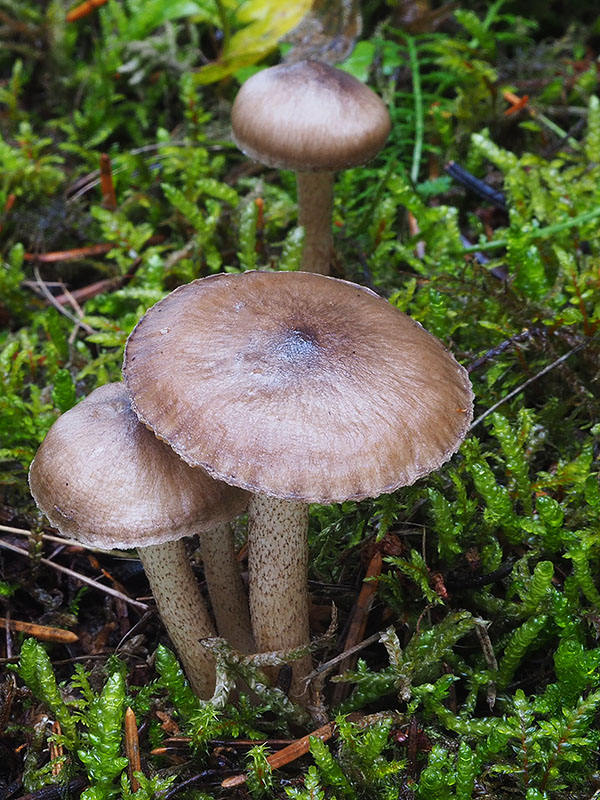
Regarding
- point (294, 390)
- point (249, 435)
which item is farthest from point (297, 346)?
point (249, 435)

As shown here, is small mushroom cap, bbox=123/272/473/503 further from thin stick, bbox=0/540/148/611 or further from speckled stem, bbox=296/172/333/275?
speckled stem, bbox=296/172/333/275

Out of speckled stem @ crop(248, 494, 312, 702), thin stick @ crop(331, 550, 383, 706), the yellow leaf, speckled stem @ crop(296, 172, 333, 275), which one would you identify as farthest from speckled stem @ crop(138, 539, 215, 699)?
the yellow leaf

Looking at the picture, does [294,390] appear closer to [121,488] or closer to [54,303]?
[121,488]

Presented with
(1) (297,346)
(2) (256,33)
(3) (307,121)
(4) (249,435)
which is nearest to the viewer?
(4) (249,435)

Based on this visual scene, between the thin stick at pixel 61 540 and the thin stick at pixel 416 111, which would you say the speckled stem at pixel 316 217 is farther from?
the thin stick at pixel 61 540

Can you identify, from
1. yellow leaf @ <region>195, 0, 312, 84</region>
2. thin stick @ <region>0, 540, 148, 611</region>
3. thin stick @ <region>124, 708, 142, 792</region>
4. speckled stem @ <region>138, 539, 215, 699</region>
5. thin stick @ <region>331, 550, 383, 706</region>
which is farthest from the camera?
yellow leaf @ <region>195, 0, 312, 84</region>

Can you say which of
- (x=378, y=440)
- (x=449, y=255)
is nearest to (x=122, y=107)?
(x=449, y=255)
